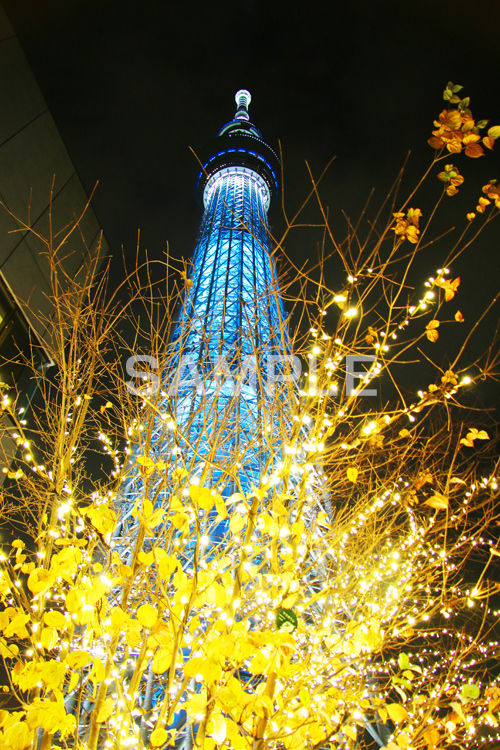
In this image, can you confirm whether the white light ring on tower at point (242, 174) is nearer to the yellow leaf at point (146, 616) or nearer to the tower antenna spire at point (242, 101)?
the tower antenna spire at point (242, 101)

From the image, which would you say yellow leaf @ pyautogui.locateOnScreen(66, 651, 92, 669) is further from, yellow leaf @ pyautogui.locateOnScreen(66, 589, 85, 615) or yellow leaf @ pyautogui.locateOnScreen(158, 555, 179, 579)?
yellow leaf @ pyautogui.locateOnScreen(158, 555, 179, 579)

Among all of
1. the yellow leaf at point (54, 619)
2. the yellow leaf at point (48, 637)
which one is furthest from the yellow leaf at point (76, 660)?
the yellow leaf at point (48, 637)

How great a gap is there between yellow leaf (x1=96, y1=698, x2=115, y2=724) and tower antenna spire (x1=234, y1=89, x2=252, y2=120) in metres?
48.4

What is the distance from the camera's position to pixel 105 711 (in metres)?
2.17

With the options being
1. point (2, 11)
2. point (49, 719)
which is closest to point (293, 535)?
point (49, 719)

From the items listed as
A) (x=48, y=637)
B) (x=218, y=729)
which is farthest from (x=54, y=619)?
(x=218, y=729)

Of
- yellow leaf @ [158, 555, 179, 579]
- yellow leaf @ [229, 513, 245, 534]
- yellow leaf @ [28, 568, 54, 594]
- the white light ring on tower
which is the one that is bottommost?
yellow leaf @ [28, 568, 54, 594]

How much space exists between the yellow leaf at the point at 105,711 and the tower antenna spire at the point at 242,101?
48.4 m

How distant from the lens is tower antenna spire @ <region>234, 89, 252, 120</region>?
137 feet

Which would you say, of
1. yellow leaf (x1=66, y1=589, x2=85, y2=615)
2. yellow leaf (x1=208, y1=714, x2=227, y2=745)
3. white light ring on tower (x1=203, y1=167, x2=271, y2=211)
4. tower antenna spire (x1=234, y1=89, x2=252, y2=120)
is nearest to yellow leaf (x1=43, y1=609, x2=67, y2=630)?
yellow leaf (x1=66, y1=589, x2=85, y2=615)

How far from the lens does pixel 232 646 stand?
194 cm

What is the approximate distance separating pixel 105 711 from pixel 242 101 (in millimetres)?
52432

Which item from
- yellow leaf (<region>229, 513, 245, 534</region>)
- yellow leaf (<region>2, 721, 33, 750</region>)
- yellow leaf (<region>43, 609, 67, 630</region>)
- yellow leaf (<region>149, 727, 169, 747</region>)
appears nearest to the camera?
yellow leaf (<region>2, 721, 33, 750</region>)

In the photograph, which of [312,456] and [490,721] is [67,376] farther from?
[490,721]
